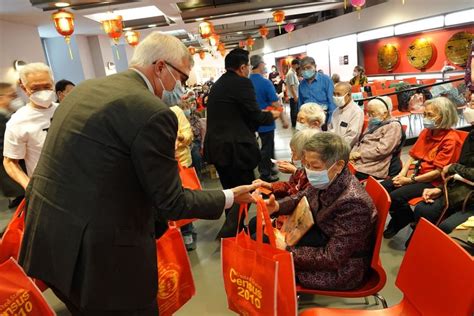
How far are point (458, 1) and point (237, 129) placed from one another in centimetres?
748

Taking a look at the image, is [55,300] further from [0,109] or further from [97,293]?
[0,109]

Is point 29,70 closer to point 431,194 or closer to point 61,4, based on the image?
point 431,194

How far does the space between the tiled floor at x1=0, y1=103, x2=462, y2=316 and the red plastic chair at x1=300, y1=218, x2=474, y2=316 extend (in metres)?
0.78

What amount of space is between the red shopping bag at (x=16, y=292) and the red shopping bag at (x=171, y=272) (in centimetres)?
52

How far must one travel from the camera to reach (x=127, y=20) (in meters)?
9.04

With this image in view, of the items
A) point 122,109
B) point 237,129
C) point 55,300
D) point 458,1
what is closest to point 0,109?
point 55,300

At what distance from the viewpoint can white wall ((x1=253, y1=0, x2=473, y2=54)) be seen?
26.0 feet

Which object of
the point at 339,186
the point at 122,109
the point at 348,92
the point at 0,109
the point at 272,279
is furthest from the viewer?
the point at 348,92

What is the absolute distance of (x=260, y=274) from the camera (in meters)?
1.35

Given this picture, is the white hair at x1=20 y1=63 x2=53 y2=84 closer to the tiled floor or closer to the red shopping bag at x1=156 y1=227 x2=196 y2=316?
the red shopping bag at x1=156 y1=227 x2=196 y2=316

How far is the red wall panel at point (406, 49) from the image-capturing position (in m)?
8.55

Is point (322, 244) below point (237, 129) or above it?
below

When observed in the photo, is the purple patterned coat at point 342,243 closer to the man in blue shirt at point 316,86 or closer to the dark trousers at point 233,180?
the dark trousers at point 233,180

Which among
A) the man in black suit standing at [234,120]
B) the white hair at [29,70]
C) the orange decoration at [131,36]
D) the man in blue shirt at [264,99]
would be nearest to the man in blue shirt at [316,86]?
the man in blue shirt at [264,99]
